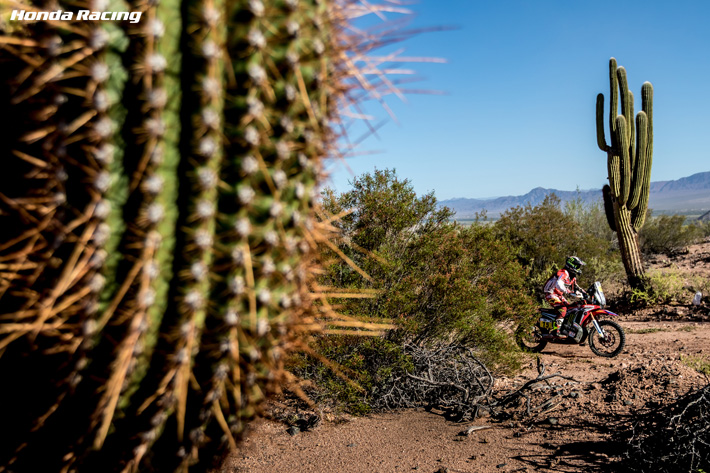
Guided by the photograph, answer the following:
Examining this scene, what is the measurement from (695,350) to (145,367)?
867cm

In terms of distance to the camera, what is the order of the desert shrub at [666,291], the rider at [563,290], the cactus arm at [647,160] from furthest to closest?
the cactus arm at [647,160], the desert shrub at [666,291], the rider at [563,290]

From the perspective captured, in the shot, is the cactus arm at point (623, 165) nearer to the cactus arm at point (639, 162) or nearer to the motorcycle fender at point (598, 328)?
the cactus arm at point (639, 162)

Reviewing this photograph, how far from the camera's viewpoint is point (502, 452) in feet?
13.6

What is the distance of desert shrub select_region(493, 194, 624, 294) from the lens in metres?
13.2

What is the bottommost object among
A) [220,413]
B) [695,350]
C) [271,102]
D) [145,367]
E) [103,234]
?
[695,350]

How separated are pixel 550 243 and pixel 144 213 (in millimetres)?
13575

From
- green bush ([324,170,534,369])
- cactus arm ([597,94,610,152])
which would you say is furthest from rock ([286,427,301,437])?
cactus arm ([597,94,610,152])

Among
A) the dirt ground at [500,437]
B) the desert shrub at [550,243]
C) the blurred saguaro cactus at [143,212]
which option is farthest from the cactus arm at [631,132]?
the blurred saguaro cactus at [143,212]

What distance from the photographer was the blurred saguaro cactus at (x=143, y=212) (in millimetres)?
1161

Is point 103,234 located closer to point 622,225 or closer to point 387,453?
point 387,453

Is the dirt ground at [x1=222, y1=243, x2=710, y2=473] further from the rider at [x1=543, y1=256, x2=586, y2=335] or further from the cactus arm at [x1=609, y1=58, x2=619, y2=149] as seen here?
the cactus arm at [x1=609, y1=58, x2=619, y2=149]

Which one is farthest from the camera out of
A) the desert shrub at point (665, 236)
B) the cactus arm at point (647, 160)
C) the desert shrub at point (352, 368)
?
the desert shrub at point (665, 236)

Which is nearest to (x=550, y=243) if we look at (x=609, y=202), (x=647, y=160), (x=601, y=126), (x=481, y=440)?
(x=609, y=202)

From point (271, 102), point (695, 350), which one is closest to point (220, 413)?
point (271, 102)
